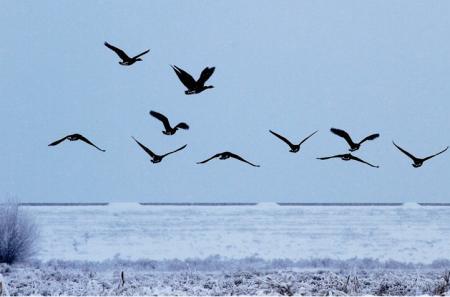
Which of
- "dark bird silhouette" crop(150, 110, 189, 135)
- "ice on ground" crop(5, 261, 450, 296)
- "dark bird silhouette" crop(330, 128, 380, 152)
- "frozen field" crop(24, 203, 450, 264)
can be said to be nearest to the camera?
"dark bird silhouette" crop(150, 110, 189, 135)

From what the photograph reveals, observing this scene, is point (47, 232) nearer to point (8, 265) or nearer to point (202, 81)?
point (8, 265)

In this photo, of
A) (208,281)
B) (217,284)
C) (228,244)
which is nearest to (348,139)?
(217,284)

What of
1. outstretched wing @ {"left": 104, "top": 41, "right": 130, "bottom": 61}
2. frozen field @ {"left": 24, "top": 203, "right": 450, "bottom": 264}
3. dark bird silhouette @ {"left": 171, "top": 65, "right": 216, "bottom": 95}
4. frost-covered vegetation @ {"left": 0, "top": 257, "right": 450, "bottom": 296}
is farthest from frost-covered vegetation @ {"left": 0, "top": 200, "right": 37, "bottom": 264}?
dark bird silhouette @ {"left": 171, "top": 65, "right": 216, "bottom": 95}

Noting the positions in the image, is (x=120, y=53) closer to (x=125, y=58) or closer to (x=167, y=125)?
(x=125, y=58)

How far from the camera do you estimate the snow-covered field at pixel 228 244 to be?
1259 centimetres

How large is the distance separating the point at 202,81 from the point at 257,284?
461cm

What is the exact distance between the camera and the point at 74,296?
349 inches

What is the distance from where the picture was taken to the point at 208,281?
10.9 meters

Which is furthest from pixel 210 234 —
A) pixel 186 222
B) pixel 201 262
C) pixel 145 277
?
pixel 145 277

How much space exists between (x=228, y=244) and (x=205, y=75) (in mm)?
12994

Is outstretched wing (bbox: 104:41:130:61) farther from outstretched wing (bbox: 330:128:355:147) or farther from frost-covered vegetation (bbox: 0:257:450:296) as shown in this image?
frost-covered vegetation (bbox: 0:257:450:296)

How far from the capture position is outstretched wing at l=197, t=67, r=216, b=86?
21.1ft

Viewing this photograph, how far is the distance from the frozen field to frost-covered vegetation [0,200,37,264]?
125 cm

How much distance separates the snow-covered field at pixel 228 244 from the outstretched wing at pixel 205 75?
4658mm
